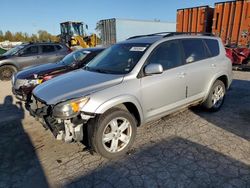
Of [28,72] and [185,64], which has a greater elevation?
[185,64]

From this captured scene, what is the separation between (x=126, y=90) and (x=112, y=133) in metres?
0.67

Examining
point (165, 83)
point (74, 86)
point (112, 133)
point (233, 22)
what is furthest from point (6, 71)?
point (233, 22)

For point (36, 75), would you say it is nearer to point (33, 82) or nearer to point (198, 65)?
point (33, 82)

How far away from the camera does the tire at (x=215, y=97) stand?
15.1 feet

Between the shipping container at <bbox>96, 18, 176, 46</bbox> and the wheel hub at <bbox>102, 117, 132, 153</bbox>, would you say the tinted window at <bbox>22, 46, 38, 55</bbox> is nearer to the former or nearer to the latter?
the wheel hub at <bbox>102, 117, 132, 153</bbox>

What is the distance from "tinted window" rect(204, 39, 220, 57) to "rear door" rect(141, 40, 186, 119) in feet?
3.45

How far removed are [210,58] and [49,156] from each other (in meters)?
3.68

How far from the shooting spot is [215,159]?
3.02 meters

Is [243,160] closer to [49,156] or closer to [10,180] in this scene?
[49,156]

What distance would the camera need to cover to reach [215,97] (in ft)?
15.6

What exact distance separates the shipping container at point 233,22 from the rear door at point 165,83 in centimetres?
924

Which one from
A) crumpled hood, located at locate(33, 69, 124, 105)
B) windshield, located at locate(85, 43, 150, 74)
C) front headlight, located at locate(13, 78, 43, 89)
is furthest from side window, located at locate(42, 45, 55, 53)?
crumpled hood, located at locate(33, 69, 124, 105)

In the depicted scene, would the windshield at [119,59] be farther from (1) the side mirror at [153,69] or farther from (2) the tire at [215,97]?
(2) the tire at [215,97]

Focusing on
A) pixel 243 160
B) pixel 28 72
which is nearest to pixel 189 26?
pixel 28 72
